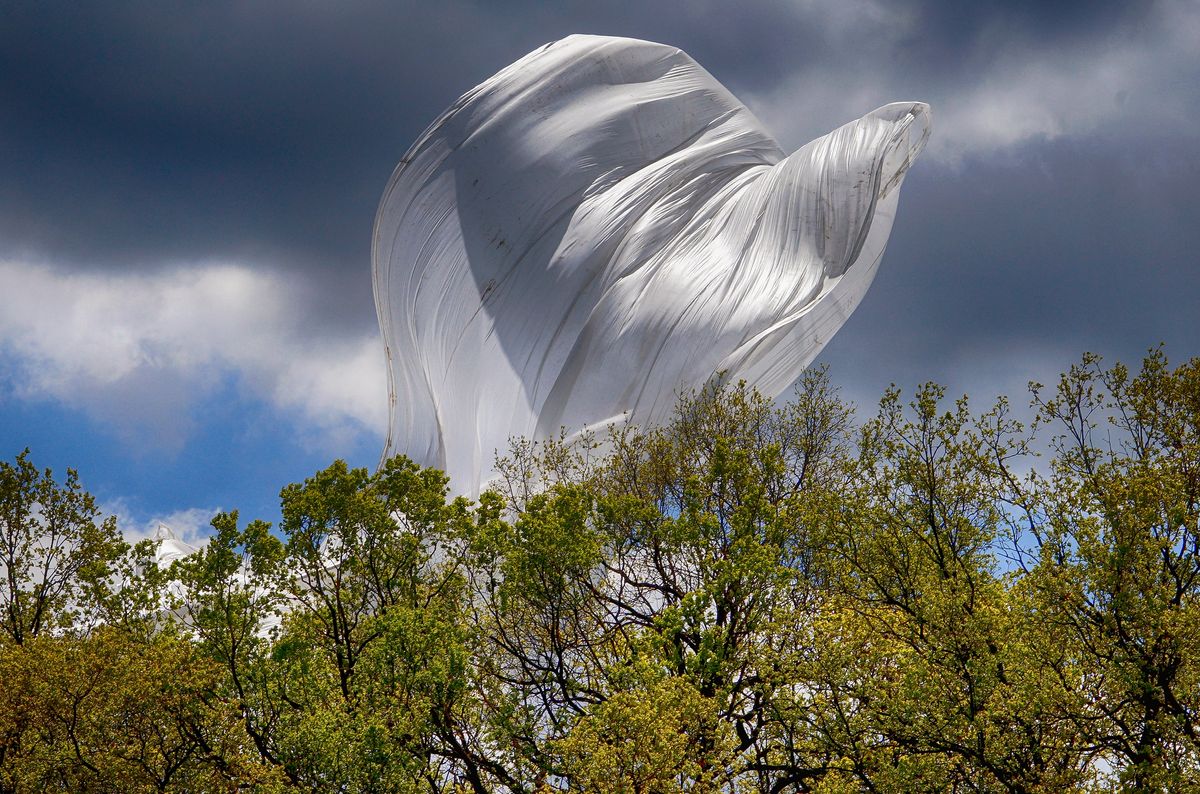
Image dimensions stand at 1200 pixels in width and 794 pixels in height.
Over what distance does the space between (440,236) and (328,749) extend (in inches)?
765

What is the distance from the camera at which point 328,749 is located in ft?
49.8

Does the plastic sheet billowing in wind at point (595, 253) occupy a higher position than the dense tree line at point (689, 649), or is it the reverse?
the plastic sheet billowing in wind at point (595, 253)

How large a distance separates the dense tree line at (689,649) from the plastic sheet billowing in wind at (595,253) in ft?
28.4

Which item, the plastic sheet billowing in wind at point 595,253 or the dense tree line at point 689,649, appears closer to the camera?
the dense tree line at point 689,649

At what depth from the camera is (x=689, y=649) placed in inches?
842

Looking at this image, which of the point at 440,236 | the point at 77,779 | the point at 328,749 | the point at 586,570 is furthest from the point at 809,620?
the point at 440,236

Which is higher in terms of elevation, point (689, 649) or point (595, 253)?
point (595, 253)

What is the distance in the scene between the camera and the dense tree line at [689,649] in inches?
552

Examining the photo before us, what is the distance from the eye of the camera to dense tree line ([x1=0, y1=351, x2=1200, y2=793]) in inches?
552

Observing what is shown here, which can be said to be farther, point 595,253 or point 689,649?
point 595,253

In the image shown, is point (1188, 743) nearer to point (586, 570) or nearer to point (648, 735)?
point (648, 735)

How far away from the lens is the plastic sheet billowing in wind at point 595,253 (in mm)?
29828

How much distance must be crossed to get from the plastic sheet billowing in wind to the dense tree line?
8.67m

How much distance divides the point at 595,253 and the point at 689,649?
13.2 m
